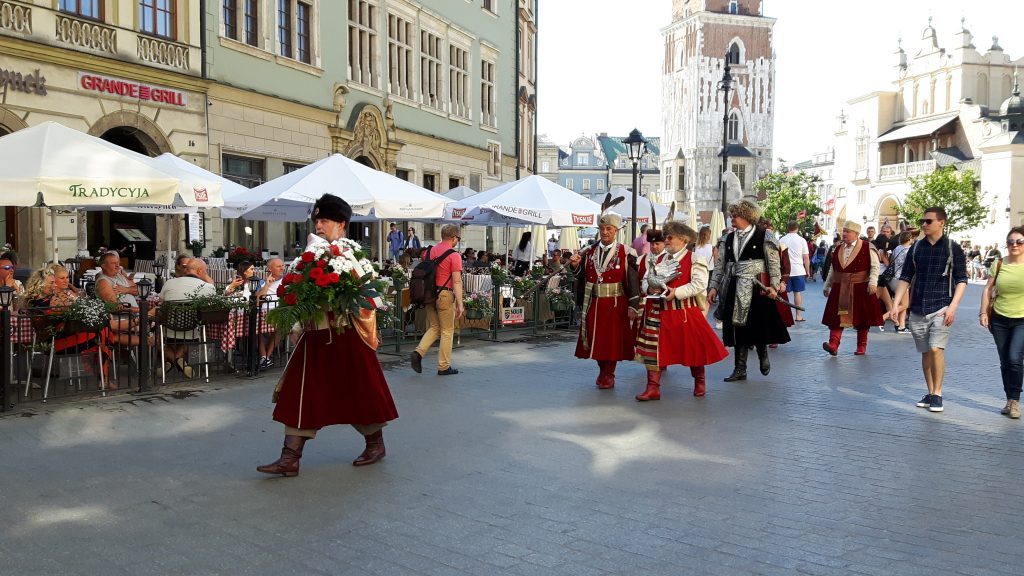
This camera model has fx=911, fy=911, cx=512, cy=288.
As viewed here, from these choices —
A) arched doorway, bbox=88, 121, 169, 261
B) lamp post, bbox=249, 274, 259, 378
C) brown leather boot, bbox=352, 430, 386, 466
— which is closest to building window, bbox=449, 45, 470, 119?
arched doorway, bbox=88, 121, 169, 261

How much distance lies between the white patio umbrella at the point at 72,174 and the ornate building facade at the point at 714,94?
102m

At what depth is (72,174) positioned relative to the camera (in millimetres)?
9523

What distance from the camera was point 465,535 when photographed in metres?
4.86

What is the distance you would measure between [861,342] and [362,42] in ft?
57.6

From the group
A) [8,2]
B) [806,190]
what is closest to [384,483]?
[8,2]

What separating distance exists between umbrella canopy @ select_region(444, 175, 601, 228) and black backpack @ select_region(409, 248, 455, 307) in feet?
17.4

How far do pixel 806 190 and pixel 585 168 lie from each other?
1772 inches

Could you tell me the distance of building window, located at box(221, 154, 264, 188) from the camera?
20422mm

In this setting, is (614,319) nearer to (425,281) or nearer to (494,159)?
(425,281)

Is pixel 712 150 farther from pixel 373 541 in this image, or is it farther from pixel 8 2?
pixel 373 541

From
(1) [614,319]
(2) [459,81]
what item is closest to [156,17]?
(1) [614,319]

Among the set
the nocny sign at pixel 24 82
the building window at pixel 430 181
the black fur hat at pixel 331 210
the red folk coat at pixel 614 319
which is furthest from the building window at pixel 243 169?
the black fur hat at pixel 331 210

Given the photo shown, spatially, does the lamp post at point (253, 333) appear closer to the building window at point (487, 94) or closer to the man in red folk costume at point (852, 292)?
the man in red folk costume at point (852, 292)

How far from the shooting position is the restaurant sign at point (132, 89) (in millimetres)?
16453
